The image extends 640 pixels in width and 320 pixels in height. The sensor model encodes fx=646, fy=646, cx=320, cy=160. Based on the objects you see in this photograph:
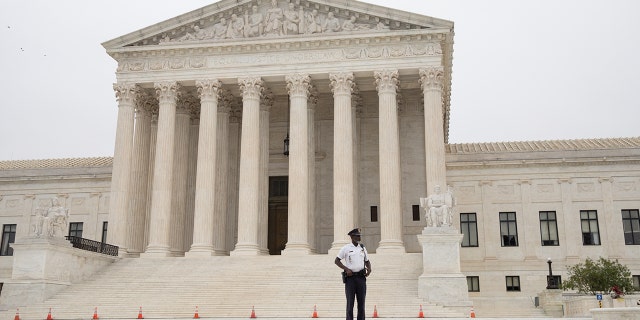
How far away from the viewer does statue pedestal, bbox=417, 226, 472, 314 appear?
2870 cm

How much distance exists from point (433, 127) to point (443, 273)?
39.4 ft

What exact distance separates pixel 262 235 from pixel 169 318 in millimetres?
15861

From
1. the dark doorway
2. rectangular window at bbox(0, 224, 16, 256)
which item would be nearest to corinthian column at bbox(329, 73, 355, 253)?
the dark doorway

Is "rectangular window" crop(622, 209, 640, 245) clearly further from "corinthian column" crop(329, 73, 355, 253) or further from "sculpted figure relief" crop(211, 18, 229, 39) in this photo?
"sculpted figure relief" crop(211, 18, 229, 39)

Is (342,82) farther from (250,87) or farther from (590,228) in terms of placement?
(590,228)

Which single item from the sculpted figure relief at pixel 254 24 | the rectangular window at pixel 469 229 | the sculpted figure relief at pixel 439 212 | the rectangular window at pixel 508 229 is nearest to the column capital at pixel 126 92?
the sculpted figure relief at pixel 254 24

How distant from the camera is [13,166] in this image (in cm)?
5553

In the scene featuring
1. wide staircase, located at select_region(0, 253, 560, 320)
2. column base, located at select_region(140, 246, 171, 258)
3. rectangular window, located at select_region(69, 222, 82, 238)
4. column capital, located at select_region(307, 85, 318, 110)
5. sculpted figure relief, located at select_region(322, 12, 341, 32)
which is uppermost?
sculpted figure relief, located at select_region(322, 12, 341, 32)

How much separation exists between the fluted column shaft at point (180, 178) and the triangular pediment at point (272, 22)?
16.3 ft

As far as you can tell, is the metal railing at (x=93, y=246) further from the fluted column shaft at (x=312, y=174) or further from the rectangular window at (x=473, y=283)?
the rectangular window at (x=473, y=283)

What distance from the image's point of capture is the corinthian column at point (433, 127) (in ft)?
126

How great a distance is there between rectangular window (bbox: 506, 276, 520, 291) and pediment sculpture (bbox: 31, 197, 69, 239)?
92.9 feet

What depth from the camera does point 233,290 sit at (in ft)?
105

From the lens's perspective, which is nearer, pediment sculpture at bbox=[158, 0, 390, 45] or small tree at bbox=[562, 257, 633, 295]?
small tree at bbox=[562, 257, 633, 295]
